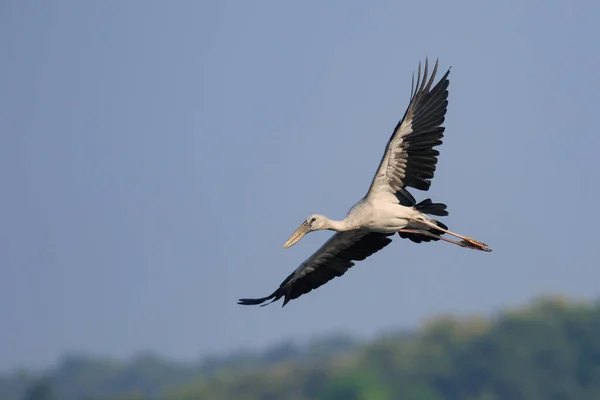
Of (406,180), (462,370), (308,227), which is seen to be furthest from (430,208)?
(462,370)

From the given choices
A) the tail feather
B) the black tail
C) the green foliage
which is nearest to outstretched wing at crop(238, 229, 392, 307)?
the tail feather

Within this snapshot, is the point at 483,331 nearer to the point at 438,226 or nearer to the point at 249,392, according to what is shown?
the point at 249,392

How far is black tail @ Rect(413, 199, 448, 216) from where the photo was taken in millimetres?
26000

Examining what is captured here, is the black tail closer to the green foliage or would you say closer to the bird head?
the bird head

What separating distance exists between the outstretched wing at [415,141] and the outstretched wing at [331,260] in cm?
152

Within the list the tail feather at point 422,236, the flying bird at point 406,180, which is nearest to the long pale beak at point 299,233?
the flying bird at point 406,180

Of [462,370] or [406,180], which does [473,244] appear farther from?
[462,370]

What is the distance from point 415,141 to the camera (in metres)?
25.7

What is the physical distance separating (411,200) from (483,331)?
8829 cm

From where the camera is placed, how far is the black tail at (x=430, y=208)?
1024 inches

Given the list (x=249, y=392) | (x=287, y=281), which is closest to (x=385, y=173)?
(x=287, y=281)

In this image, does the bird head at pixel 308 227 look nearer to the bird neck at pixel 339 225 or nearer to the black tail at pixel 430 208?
the bird neck at pixel 339 225

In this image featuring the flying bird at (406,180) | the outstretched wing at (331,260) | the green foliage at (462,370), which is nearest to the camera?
the flying bird at (406,180)

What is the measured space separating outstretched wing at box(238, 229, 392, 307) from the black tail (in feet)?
4.02
